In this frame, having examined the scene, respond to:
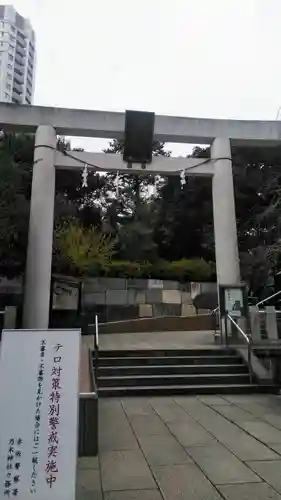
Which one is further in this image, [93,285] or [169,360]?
[93,285]

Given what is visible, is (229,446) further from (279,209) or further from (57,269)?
(57,269)

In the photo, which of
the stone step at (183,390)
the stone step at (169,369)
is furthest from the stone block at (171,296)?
the stone step at (183,390)

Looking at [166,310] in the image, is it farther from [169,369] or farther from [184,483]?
[184,483]

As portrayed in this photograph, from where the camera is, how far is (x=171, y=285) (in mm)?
16297

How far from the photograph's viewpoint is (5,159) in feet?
32.0

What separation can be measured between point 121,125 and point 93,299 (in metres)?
6.55

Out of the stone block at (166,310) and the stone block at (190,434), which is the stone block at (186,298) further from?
A: the stone block at (190,434)

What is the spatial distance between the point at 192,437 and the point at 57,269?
10.9m

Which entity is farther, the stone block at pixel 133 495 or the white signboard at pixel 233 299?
the white signboard at pixel 233 299

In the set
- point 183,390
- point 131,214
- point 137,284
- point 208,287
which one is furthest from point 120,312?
point 131,214

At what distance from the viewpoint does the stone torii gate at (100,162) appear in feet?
34.0

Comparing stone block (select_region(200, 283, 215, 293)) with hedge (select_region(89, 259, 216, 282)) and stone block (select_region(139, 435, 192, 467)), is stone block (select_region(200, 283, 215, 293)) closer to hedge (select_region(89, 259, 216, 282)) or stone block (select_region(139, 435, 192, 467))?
hedge (select_region(89, 259, 216, 282))

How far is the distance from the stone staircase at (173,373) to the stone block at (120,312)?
6.34m

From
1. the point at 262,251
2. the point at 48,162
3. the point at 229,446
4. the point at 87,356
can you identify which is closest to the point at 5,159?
the point at 48,162
